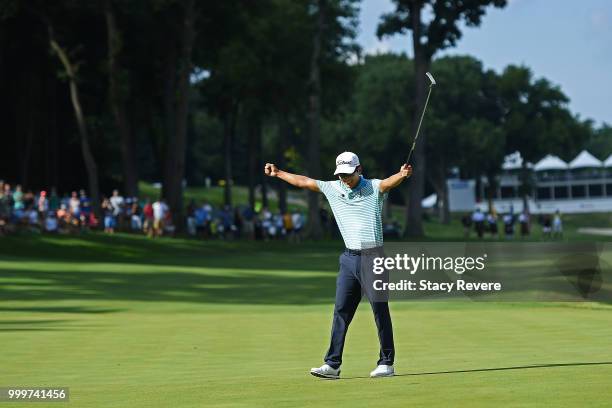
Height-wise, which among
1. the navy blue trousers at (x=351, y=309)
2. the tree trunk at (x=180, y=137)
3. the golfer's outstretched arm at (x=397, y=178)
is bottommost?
the navy blue trousers at (x=351, y=309)

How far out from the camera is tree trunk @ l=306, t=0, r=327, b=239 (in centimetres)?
7375

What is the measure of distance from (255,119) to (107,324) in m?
60.5

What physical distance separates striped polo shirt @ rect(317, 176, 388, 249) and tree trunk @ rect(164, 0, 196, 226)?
4996 centimetres

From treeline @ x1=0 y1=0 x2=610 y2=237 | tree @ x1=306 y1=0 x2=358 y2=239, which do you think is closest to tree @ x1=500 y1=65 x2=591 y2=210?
treeline @ x1=0 y1=0 x2=610 y2=237

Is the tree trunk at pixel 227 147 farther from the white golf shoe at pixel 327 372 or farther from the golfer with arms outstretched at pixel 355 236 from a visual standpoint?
the white golf shoe at pixel 327 372

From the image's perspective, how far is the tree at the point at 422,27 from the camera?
71.1 metres

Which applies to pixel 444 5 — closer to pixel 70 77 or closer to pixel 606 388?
pixel 70 77

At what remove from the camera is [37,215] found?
172 ft

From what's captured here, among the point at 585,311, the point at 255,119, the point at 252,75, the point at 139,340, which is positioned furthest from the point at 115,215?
the point at 139,340

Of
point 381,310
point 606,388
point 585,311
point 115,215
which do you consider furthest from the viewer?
point 115,215

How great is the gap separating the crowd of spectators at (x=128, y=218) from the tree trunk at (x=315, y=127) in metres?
0.89

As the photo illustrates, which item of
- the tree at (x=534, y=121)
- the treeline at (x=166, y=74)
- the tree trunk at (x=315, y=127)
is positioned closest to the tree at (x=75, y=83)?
the treeline at (x=166, y=74)

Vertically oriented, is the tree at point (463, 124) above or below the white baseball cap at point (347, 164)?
above

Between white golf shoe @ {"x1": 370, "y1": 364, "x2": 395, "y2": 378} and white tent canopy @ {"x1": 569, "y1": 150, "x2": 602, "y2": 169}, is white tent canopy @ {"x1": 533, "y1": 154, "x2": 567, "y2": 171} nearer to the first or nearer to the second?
white tent canopy @ {"x1": 569, "y1": 150, "x2": 602, "y2": 169}
